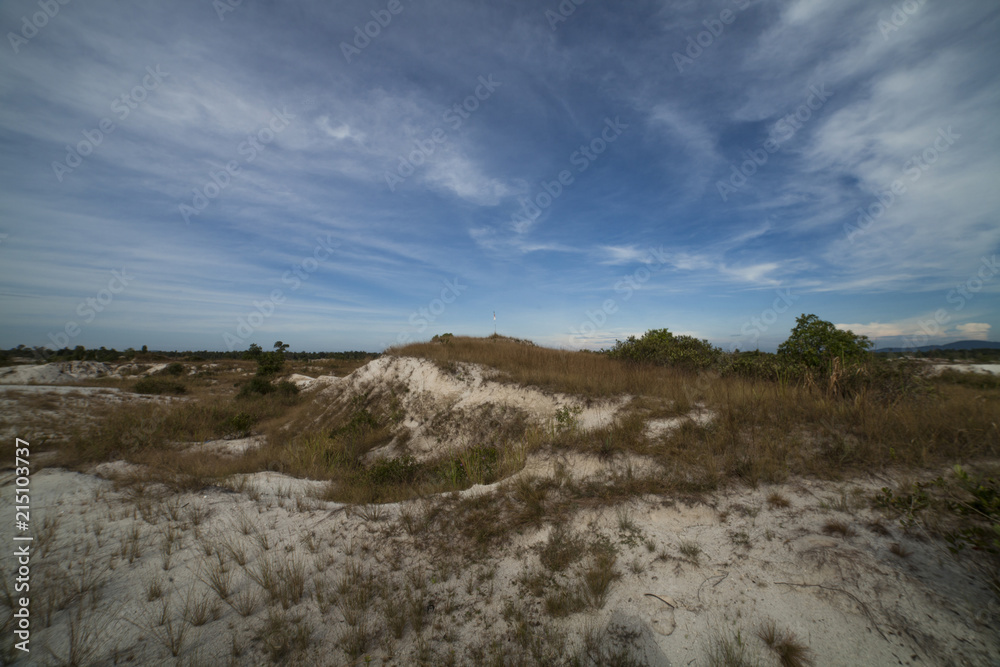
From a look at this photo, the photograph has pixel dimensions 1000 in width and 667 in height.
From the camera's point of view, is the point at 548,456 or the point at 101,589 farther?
the point at 548,456

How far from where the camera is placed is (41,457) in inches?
299

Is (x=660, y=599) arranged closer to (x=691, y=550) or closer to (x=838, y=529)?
(x=691, y=550)

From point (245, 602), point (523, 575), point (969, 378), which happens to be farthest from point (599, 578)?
point (969, 378)

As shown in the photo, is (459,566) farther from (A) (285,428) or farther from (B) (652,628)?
(A) (285,428)

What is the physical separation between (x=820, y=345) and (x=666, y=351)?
167 inches

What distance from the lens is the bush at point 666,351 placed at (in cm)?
1122

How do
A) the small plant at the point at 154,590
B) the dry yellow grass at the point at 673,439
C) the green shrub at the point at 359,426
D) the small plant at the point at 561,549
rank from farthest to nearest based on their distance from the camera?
the green shrub at the point at 359,426 < the dry yellow grass at the point at 673,439 < the small plant at the point at 561,549 < the small plant at the point at 154,590

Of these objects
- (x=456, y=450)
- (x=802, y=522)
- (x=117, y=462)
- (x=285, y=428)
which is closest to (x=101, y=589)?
(x=117, y=462)

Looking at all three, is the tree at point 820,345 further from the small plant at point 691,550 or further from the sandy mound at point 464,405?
the small plant at point 691,550

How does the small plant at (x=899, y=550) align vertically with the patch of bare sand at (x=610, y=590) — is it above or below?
above

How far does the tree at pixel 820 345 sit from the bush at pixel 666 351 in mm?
2243

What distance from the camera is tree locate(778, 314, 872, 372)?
25.4 ft

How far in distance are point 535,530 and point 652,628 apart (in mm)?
1637

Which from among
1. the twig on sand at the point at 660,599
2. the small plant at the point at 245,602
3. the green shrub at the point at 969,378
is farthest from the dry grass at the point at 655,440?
the small plant at the point at 245,602
